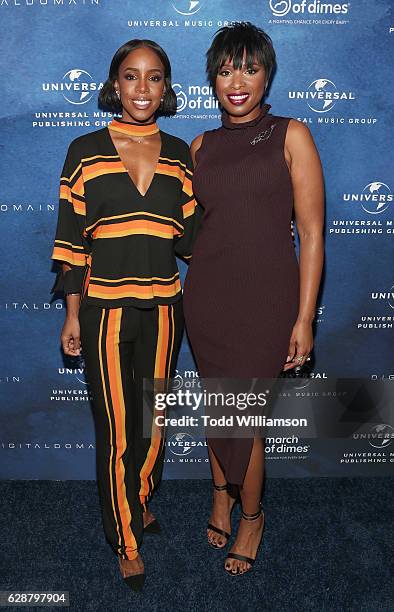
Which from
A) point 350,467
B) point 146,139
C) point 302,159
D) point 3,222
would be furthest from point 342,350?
point 3,222

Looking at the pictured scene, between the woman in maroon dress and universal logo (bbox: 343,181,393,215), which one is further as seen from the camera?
universal logo (bbox: 343,181,393,215)

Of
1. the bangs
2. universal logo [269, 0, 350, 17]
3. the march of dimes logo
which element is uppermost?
universal logo [269, 0, 350, 17]

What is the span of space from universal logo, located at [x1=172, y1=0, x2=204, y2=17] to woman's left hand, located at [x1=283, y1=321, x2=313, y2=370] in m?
1.22

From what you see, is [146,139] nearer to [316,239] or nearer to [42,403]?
[316,239]

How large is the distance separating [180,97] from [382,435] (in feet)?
5.76

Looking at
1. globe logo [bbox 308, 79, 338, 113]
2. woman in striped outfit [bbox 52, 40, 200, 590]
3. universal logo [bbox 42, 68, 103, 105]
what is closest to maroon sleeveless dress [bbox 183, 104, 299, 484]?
woman in striped outfit [bbox 52, 40, 200, 590]

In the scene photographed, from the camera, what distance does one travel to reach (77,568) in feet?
7.49

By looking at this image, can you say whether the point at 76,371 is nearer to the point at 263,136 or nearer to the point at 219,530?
the point at 219,530

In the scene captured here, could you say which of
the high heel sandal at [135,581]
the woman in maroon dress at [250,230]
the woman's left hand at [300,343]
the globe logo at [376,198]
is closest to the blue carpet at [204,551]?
the high heel sandal at [135,581]

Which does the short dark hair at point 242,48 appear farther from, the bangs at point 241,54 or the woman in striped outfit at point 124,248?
the woman in striped outfit at point 124,248

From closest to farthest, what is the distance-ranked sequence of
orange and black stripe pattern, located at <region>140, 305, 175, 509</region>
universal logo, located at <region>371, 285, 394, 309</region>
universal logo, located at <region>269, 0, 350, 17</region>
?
1. orange and black stripe pattern, located at <region>140, 305, 175, 509</region>
2. universal logo, located at <region>269, 0, 350, 17</region>
3. universal logo, located at <region>371, 285, 394, 309</region>

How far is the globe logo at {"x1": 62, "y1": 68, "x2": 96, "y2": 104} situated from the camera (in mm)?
2293

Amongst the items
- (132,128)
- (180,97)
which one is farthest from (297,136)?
(180,97)

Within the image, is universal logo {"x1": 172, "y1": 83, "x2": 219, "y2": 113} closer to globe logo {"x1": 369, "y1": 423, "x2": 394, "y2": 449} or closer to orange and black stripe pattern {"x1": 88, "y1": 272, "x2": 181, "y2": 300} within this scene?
orange and black stripe pattern {"x1": 88, "y1": 272, "x2": 181, "y2": 300}
